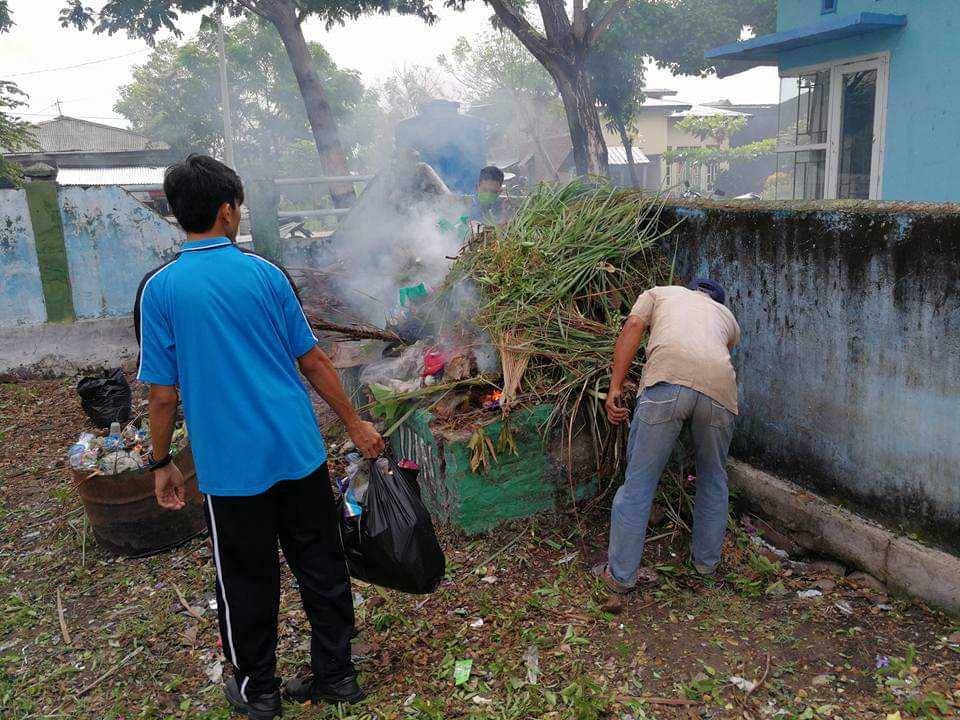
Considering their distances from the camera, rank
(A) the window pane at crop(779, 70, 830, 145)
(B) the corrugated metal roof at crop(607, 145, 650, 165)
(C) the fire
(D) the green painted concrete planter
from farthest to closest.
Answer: (B) the corrugated metal roof at crop(607, 145, 650, 165) → (A) the window pane at crop(779, 70, 830, 145) → (C) the fire → (D) the green painted concrete planter

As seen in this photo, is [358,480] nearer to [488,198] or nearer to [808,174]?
[488,198]

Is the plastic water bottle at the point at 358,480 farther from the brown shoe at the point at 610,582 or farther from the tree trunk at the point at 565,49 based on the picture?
the tree trunk at the point at 565,49

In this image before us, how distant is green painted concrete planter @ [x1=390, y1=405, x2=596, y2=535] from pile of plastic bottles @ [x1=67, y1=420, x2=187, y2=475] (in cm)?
154

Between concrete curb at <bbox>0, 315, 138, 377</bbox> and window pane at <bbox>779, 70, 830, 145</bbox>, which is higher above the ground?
window pane at <bbox>779, 70, 830, 145</bbox>

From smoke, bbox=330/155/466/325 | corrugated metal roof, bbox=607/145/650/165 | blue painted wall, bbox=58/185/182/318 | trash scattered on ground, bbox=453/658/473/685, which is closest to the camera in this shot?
trash scattered on ground, bbox=453/658/473/685

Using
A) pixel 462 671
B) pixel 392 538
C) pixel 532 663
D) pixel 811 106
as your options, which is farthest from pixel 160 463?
pixel 811 106

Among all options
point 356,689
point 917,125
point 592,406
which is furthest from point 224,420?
point 917,125

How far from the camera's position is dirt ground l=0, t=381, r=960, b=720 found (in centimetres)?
273

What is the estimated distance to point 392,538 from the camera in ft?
9.14

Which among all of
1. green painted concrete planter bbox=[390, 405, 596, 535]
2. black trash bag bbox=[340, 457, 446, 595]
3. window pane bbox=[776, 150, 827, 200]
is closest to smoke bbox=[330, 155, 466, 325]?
green painted concrete planter bbox=[390, 405, 596, 535]

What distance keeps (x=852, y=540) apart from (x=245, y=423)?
2961 mm

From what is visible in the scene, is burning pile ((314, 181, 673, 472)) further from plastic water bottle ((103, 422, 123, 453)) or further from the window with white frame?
the window with white frame

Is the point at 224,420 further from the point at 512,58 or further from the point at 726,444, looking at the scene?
the point at 512,58

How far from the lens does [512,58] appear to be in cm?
4891
